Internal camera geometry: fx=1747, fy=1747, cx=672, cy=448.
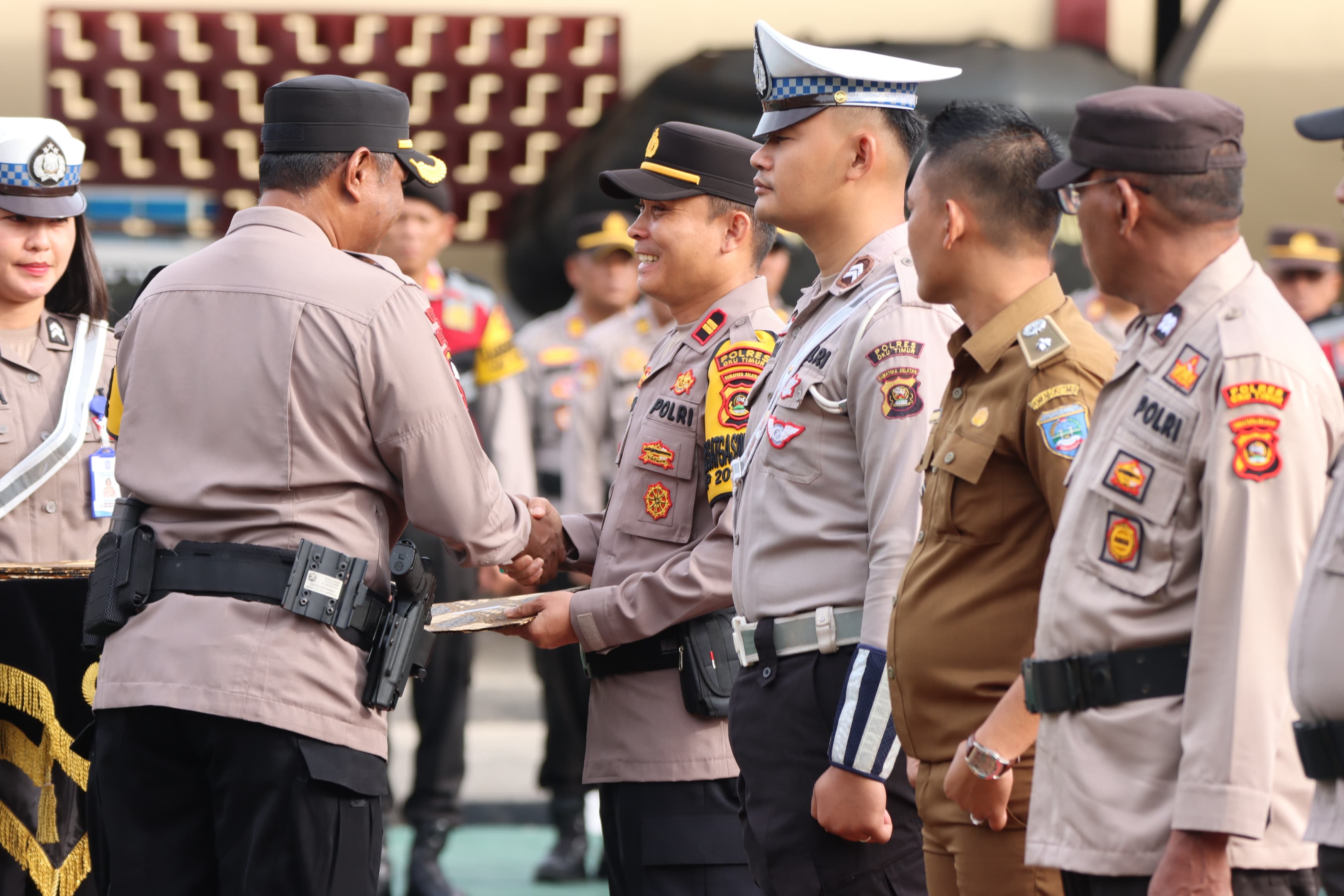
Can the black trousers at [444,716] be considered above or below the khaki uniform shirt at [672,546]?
below

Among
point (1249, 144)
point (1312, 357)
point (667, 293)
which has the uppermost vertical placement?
point (1312, 357)

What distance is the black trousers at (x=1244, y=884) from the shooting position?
1.97 meters

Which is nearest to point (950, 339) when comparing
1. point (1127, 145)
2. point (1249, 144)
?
point (1127, 145)

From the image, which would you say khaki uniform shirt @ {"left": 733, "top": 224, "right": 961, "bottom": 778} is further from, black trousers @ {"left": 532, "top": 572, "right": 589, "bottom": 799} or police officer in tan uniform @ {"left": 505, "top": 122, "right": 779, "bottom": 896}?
black trousers @ {"left": 532, "top": 572, "right": 589, "bottom": 799}

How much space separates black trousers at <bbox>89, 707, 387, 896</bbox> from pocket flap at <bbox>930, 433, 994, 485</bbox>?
104 cm

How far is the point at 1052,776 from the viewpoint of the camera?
207cm

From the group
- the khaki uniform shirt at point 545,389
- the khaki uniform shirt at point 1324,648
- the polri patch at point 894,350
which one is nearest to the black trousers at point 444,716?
the khaki uniform shirt at point 545,389

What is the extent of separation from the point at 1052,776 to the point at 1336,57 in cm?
843

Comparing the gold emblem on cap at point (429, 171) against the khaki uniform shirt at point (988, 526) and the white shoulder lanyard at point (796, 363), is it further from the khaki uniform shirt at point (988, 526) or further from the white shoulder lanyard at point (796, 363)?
the khaki uniform shirt at point (988, 526)

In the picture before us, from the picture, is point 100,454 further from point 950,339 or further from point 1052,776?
point 1052,776

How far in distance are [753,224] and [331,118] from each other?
0.92 meters

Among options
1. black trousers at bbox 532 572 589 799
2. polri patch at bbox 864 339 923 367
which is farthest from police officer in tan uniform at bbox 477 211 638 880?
polri patch at bbox 864 339 923 367

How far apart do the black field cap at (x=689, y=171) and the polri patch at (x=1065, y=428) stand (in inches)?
48.7

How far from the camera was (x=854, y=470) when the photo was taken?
106 inches
